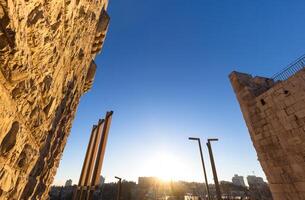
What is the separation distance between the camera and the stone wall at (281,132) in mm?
6770

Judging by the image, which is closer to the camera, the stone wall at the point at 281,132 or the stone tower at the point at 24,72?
the stone tower at the point at 24,72

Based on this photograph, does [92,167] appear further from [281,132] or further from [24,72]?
[281,132]

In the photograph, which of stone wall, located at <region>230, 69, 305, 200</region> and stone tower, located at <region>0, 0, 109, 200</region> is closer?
stone tower, located at <region>0, 0, 109, 200</region>

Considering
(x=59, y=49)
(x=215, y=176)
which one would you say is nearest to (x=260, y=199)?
(x=215, y=176)

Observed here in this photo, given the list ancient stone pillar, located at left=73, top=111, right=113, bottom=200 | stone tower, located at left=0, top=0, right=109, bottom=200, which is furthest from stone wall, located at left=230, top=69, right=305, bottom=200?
stone tower, located at left=0, top=0, right=109, bottom=200

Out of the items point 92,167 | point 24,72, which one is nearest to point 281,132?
point 92,167

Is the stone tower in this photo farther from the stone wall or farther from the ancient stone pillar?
the stone wall

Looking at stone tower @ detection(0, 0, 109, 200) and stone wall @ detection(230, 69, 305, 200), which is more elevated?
stone wall @ detection(230, 69, 305, 200)

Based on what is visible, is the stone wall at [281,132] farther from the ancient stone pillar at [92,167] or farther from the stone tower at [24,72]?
the stone tower at [24,72]

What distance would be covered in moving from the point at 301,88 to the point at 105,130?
791cm

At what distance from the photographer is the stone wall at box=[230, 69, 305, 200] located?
6770 millimetres

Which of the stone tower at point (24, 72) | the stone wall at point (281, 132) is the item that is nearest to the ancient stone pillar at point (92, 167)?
the stone tower at point (24, 72)

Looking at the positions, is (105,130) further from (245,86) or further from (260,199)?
(260,199)

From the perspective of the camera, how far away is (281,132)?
7.47 m
